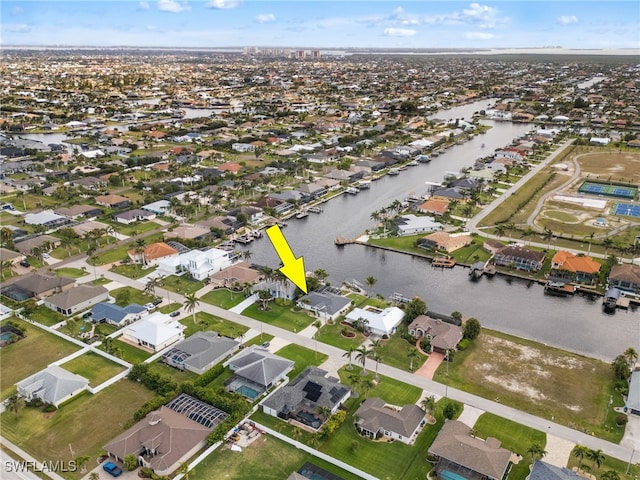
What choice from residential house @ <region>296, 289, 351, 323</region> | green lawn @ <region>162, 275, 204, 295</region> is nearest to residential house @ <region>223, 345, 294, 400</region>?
residential house @ <region>296, 289, 351, 323</region>

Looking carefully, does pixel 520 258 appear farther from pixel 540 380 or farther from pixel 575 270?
pixel 540 380

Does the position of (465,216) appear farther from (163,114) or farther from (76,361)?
(163,114)

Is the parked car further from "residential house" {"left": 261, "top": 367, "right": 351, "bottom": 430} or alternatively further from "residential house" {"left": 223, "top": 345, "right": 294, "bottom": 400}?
"residential house" {"left": 261, "top": 367, "right": 351, "bottom": 430}

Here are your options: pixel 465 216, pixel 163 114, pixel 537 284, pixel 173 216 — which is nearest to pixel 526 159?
pixel 465 216

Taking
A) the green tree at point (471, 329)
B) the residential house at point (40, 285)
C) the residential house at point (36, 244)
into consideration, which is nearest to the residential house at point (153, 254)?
the residential house at point (40, 285)

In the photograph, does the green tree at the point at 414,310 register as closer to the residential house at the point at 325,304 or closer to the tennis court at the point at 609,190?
the residential house at the point at 325,304

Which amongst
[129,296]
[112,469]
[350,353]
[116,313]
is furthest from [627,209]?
[112,469]
